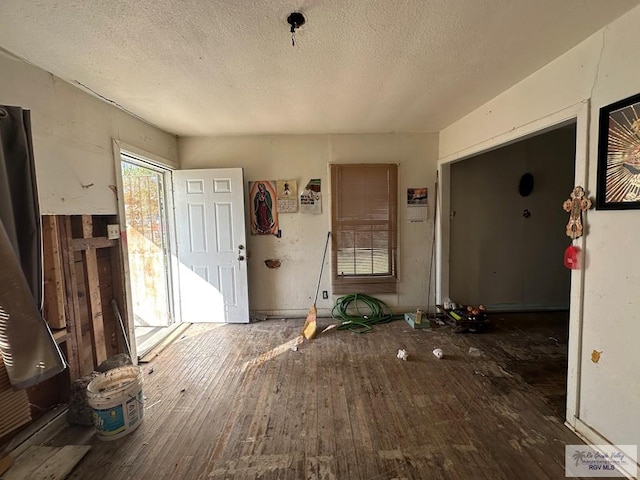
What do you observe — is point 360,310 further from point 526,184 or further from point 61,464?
point 61,464

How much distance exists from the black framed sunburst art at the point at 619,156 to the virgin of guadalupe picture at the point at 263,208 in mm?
3051

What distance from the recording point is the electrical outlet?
2.34m

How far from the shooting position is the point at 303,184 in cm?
361

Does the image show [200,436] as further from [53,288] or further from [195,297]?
[195,297]

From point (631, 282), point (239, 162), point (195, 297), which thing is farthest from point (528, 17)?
point (195, 297)

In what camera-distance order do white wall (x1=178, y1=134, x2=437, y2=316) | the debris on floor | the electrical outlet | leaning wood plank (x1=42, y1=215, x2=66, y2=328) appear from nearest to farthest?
leaning wood plank (x1=42, y1=215, x2=66, y2=328) → the electrical outlet → the debris on floor → white wall (x1=178, y1=134, x2=437, y2=316)

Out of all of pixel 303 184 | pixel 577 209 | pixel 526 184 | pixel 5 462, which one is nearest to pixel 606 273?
pixel 577 209

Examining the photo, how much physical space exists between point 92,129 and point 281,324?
2791 millimetres

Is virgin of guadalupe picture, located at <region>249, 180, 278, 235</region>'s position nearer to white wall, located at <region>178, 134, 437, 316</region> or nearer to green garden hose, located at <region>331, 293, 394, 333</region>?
white wall, located at <region>178, 134, 437, 316</region>

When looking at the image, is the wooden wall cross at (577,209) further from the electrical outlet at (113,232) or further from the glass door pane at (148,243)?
the glass door pane at (148,243)

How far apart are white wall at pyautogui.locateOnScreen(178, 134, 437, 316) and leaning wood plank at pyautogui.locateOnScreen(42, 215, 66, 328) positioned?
1963 millimetres

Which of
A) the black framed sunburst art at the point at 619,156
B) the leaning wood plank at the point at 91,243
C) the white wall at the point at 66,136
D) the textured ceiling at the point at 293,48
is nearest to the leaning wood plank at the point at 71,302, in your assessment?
the leaning wood plank at the point at 91,243

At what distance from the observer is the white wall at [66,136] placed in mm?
1713

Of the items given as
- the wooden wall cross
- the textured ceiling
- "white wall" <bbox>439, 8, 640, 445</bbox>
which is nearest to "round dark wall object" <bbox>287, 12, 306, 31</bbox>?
the textured ceiling
